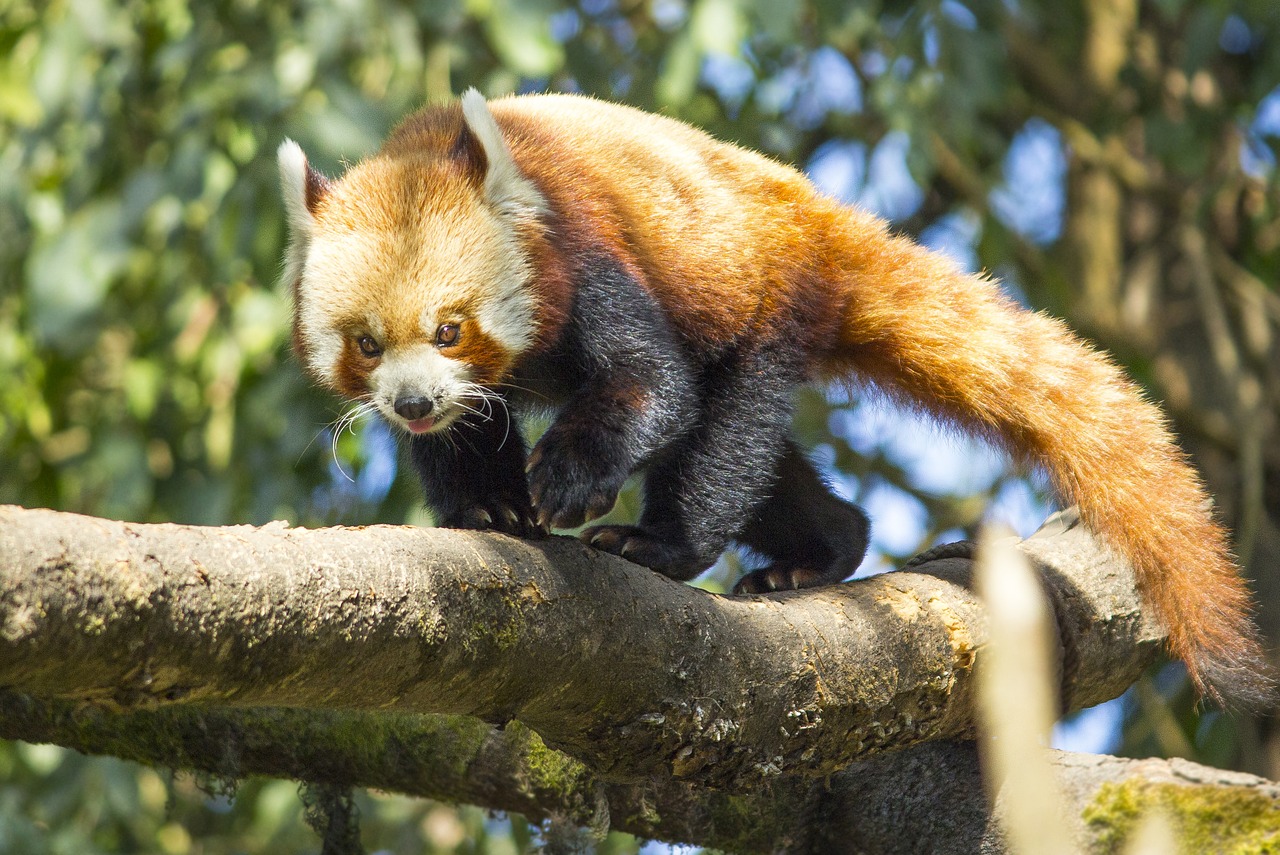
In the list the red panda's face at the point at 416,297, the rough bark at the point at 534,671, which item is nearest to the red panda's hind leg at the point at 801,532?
the rough bark at the point at 534,671

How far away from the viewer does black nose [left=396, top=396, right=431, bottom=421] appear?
2.74 meters

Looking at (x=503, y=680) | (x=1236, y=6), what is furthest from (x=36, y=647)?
(x=1236, y=6)

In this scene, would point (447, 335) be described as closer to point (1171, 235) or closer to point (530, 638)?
point (530, 638)

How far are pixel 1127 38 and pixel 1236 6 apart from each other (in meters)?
1.03

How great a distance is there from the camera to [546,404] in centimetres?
339

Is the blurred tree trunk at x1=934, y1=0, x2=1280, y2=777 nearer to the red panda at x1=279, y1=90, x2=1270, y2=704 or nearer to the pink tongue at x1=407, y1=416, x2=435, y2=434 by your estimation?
the red panda at x1=279, y1=90, x2=1270, y2=704

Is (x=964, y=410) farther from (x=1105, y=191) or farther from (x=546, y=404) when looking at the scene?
(x=1105, y=191)

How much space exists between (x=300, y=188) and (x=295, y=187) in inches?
0.6

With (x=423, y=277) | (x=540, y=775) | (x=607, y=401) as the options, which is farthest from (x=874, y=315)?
(x=540, y=775)

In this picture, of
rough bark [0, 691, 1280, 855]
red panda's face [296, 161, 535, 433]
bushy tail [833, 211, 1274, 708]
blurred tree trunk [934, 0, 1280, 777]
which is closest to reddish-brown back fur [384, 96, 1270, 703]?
bushy tail [833, 211, 1274, 708]

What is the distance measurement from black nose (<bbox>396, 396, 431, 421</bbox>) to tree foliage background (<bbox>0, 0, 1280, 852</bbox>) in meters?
0.67

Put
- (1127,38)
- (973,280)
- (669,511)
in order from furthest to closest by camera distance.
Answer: (1127,38)
(973,280)
(669,511)

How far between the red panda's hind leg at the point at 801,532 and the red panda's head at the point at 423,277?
3.26 ft

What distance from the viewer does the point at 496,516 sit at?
9.93ft
